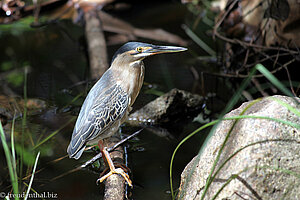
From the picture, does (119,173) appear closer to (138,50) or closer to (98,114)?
(98,114)

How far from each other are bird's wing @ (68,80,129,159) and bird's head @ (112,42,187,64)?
23 centimetres

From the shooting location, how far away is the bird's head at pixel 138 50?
2703 mm

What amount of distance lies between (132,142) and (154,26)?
11.8 feet

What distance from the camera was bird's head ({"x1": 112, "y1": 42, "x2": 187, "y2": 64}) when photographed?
2.70 metres

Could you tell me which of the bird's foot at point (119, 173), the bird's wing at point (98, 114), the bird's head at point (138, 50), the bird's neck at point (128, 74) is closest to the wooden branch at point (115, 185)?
the bird's foot at point (119, 173)

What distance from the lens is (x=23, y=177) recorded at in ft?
9.43

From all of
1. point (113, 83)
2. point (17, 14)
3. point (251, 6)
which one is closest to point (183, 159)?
point (113, 83)

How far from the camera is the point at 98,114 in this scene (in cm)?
269

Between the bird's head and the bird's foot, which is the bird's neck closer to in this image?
the bird's head

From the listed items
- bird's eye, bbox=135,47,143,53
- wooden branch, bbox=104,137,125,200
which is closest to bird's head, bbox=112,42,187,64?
bird's eye, bbox=135,47,143,53

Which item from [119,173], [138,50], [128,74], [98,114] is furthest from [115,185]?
[138,50]

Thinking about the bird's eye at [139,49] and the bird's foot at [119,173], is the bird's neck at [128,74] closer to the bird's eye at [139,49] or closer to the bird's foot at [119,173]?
the bird's eye at [139,49]

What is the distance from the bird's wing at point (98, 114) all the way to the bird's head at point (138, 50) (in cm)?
23

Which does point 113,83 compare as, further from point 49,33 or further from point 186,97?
point 49,33
